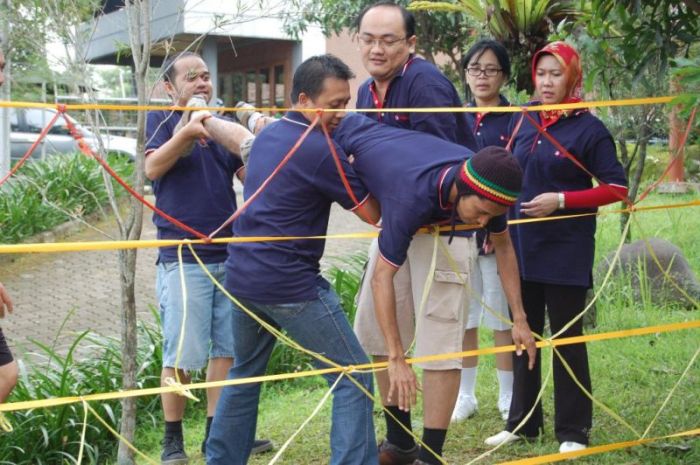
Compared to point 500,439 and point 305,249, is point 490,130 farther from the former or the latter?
point 305,249

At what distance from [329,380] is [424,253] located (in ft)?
2.15

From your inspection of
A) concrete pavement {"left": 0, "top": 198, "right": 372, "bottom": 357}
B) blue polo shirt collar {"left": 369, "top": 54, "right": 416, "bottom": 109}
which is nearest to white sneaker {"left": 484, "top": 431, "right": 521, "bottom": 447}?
blue polo shirt collar {"left": 369, "top": 54, "right": 416, "bottom": 109}

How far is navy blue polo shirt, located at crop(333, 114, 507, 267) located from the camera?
3.29 meters

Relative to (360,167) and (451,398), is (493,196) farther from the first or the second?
(451,398)

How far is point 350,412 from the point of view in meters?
3.43

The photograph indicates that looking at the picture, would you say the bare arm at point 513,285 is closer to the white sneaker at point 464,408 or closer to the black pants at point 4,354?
the white sneaker at point 464,408

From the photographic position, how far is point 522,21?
5090mm

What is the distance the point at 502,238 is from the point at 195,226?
1362 mm

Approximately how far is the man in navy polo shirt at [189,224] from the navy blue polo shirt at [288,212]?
2.26 ft

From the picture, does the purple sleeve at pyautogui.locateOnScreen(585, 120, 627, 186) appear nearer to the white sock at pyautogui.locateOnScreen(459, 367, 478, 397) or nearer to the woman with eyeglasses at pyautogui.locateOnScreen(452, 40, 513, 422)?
the woman with eyeglasses at pyautogui.locateOnScreen(452, 40, 513, 422)

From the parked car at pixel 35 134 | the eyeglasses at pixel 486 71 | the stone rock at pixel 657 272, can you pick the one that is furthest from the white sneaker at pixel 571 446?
the parked car at pixel 35 134

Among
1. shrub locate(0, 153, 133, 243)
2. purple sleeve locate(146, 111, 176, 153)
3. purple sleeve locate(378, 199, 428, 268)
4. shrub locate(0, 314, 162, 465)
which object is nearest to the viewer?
purple sleeve locate(378, 199, 428, 268)

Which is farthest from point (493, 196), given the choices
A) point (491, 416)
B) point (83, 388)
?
point (83, 388)

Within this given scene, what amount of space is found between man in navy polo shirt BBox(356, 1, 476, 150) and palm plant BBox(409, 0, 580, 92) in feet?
3.80
